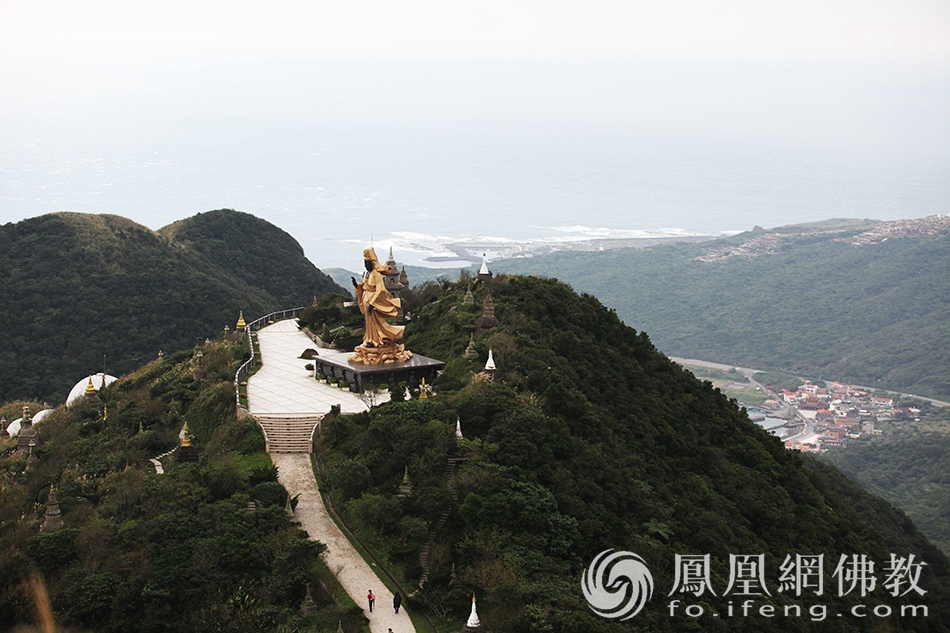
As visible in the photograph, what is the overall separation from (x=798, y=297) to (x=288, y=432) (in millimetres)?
121939

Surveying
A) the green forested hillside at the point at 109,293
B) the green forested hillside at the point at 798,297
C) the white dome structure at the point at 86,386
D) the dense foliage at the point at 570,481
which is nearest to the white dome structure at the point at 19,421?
the white dome structure at the point at 86,386

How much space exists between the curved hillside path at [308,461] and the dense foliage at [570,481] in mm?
781

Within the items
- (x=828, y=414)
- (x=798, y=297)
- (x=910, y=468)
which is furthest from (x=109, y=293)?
(x=798, y=297)

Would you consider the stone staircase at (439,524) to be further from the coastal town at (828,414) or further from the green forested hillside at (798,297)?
the green forested hillside at (798,297)

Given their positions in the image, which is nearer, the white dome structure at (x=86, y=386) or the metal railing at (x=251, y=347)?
the metal railing at (x=251, y=347)

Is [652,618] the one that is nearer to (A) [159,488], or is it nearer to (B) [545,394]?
(B) [545,394]

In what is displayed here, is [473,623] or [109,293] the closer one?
[473,623]

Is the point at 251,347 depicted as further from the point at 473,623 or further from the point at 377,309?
the point at 473,623

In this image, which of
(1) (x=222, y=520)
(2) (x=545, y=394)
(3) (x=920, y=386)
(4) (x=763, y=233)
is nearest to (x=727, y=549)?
(2) (x=545, y=394)

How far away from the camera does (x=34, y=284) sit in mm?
79812

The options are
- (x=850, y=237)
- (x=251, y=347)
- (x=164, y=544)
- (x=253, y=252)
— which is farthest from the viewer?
(x=850, y=237)

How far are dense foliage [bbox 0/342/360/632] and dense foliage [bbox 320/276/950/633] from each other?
278cm

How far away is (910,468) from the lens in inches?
3514

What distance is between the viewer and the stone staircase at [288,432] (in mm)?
39438
